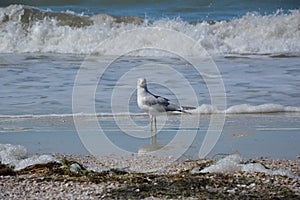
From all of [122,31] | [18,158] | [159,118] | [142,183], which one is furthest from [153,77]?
[122,31]

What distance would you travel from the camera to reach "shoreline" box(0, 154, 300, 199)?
4004mm

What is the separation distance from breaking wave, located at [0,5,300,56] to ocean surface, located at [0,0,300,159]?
0.09 feet

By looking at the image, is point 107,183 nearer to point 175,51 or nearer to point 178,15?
point 175,51

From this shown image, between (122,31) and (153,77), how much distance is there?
707 centimetres

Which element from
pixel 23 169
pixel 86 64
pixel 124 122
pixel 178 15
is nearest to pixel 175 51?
pixel 86 64

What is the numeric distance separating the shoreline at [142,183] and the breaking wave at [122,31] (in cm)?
892

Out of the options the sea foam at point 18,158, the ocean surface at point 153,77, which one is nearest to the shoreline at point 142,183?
the sea foam at point 18,158

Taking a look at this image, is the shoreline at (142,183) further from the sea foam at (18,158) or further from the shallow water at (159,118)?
the shallow water at (159,118)

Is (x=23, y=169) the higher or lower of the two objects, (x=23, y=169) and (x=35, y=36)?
the lower

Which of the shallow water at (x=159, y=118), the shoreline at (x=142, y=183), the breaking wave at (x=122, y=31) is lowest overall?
the shoreline at (x=142, y=183)

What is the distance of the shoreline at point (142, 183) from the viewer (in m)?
4.00

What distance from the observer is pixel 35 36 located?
15.9m

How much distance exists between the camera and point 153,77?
32.4ft

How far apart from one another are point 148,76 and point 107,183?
578 centimetres
